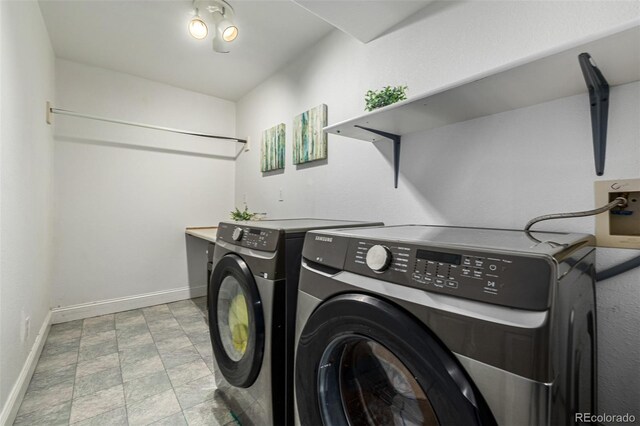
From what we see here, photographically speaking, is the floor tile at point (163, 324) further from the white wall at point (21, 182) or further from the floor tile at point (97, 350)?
the white wall at point (21, 182)

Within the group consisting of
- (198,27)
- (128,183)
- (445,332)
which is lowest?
(445,332)

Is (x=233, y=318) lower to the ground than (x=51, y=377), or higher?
higher

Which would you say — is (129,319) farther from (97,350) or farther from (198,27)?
(198,27)

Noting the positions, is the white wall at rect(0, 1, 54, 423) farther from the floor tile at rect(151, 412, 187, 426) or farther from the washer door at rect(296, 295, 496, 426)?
the washer door at rect(296, 295, 496, 426)

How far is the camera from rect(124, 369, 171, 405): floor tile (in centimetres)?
159

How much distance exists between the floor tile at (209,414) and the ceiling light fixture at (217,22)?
2.28 m

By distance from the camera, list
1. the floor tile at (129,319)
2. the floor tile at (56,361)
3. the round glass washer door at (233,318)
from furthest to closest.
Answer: the floor tile at (129,319)
the floor tile at (56,361)
the round glass washer door at (233,318)

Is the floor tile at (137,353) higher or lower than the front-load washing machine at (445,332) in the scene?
lower

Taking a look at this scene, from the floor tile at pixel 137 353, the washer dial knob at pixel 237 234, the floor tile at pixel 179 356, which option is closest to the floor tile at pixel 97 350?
the floor tile at pixel 137 353

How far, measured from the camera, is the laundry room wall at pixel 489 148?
90cm

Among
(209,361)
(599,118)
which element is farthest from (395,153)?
(209,361)

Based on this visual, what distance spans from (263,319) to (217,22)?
6.49 ft

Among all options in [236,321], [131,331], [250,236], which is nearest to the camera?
[250,236]

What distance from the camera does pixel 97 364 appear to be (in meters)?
1.91
